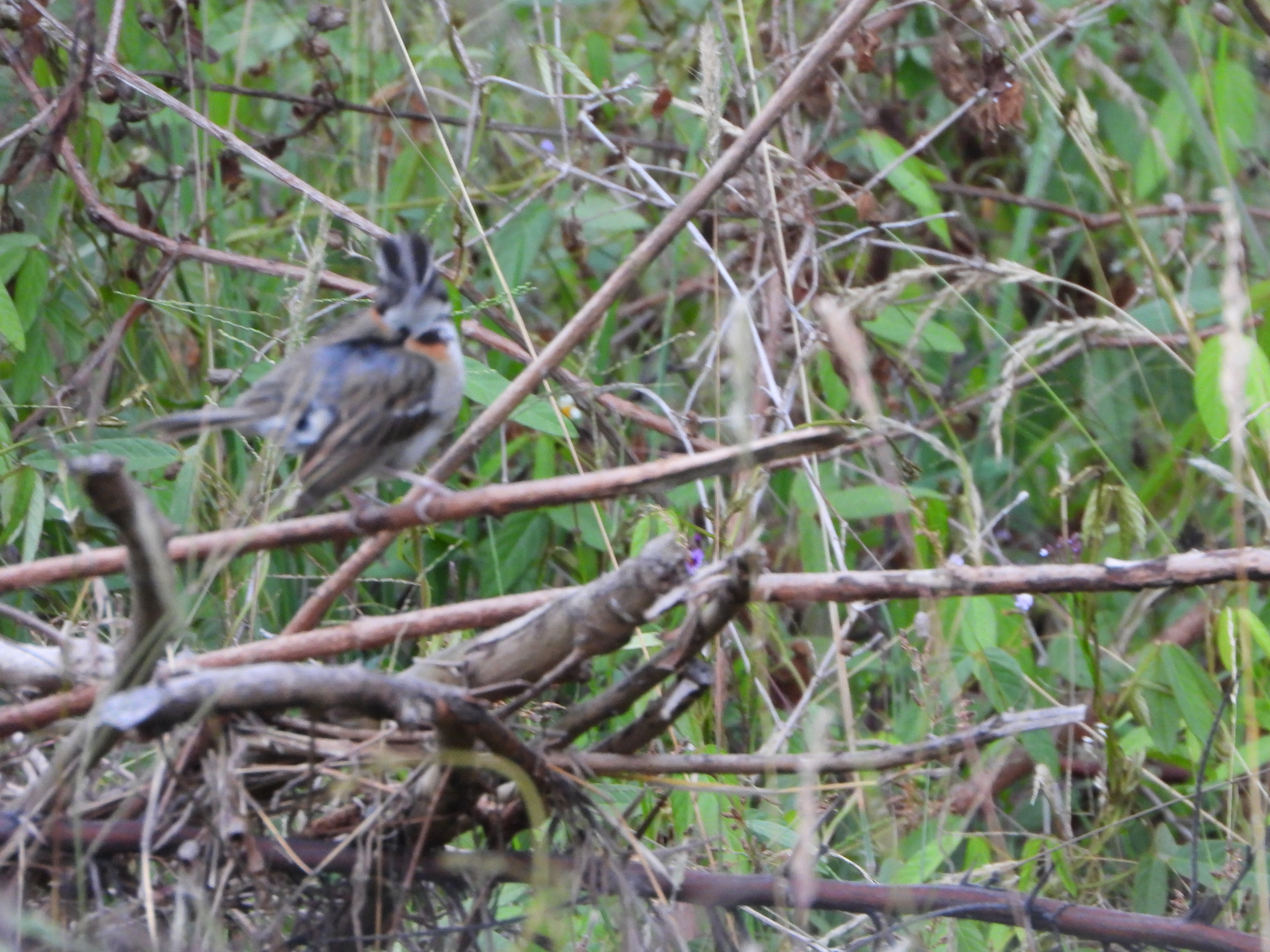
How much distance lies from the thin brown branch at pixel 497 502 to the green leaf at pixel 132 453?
0.79 m

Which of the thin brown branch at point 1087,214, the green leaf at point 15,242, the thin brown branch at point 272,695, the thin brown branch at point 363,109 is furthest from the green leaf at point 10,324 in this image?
the thin brown branch at point 1087,214

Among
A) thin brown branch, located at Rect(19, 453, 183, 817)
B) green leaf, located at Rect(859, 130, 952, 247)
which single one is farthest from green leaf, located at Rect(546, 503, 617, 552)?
thin brown branch, located at Rect(19, 453, 183, 817)

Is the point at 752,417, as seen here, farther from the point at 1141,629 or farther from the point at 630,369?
the point at 1141,629

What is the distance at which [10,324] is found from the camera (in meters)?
3.25

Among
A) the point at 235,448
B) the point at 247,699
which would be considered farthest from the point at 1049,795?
the point at 235,448

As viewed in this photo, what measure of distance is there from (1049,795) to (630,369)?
2387 mm

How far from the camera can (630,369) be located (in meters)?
4.89

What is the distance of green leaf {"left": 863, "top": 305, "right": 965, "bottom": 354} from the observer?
406 cm

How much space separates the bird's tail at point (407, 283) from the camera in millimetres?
2891

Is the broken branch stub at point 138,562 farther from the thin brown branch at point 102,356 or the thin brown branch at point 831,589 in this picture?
the thin brown branch at point 102,356

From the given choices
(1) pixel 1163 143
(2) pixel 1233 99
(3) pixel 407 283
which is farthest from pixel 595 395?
(1) pixel 1163 143

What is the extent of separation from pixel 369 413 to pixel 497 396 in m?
0.50

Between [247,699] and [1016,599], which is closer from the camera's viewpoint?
[247,699]

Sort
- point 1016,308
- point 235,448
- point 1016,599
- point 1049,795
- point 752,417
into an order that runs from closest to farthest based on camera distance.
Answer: point 1049,795, point 752,417, point 1016,599, point 235,448, point 1016,308
